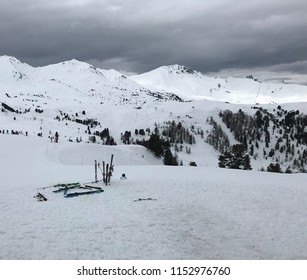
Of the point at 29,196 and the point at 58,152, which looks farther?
the point at 58,152

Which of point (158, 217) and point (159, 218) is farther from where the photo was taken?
point (158, 217)

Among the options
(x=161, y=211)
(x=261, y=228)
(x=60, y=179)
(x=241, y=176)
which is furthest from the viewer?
(x=241, y=176)

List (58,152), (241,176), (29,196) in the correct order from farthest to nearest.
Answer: (58,152)
(241,176)
(29,196)

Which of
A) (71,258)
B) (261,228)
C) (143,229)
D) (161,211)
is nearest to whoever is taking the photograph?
(71,258)

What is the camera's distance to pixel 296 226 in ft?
95.2

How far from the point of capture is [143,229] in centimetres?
2605
